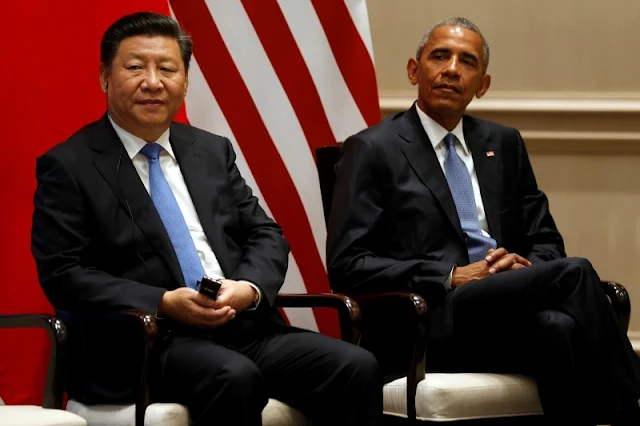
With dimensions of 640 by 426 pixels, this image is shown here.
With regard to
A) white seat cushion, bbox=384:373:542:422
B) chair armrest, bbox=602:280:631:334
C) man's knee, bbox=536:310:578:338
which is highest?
man's knee, bbox=536:310:578:338

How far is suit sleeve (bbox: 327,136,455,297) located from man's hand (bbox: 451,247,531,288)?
0.04 meters

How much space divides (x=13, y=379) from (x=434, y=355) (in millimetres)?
1300

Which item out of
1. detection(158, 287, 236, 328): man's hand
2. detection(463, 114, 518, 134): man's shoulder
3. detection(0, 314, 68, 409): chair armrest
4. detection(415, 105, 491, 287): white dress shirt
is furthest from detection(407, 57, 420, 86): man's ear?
detection(0, 314, 68, 409): chair armrest

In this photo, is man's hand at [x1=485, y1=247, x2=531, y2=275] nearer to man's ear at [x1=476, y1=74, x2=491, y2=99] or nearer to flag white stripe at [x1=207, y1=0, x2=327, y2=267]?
man's ear at [x1=476, y1=74, x2=491, y2=99]

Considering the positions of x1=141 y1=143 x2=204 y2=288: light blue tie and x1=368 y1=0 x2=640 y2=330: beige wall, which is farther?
x1=368 y1=0 x2=640 y2=330: beige wall

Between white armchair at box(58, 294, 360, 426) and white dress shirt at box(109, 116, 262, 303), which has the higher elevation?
white dress shirt at box(109, 116, 262, 303)

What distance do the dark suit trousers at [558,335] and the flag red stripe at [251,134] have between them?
2.69 feet

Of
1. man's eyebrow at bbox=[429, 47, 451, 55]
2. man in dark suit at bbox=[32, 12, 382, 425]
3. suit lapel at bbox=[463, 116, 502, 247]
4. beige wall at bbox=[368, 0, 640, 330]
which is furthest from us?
beige wall at bbox=[368, 0, 640, 330]

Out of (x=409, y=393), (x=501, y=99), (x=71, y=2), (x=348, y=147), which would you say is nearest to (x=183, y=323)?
(x=409, y=393)

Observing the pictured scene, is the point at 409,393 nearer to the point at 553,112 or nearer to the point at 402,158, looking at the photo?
the point at 402,158

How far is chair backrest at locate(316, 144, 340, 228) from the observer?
12.5 feet

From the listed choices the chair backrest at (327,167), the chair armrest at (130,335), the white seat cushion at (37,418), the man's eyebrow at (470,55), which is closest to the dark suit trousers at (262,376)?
the chair armrest at (130,335)

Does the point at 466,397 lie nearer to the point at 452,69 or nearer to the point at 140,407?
the point at 140,407

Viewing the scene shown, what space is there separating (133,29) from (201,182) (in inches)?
19.5
